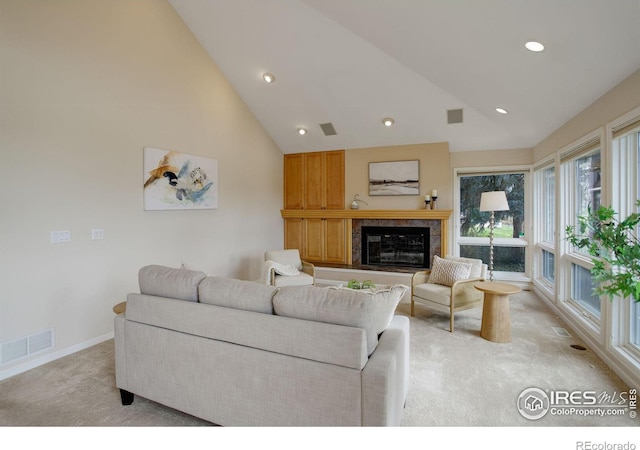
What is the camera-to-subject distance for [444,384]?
2.54 meters

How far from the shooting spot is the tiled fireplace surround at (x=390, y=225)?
5.75m

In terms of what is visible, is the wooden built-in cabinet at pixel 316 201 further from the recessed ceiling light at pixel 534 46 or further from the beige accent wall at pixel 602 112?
the recessed ceiling light at pixel 534 46

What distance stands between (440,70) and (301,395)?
3656 millimetres

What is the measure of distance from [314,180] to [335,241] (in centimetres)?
129

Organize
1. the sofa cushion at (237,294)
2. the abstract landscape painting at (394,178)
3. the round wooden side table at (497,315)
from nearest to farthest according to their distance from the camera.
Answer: the sofa cushion at (237,294), the round wooden side table at (497,315), the abstract landscape painting at (394,178)

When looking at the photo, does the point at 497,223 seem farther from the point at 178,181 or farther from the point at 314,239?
the point at 178,181

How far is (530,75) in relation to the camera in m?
3.02

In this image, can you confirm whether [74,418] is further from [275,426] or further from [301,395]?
[301,395]

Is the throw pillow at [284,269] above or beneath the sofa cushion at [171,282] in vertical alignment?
beneath

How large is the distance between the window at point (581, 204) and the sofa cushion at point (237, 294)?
3.24 m

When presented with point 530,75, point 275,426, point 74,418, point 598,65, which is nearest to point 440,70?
point 530,75

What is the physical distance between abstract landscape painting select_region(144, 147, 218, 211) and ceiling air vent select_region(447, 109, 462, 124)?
3598mm

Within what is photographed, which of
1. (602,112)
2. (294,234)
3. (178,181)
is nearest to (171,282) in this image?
(178,181)

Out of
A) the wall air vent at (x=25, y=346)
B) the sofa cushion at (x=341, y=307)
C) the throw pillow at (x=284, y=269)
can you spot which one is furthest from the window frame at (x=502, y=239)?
the wall air vent at (x=25, y=346)
